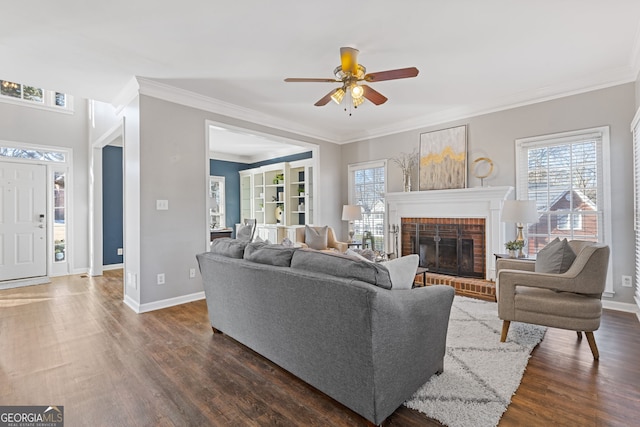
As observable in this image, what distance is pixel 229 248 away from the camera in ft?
9.11

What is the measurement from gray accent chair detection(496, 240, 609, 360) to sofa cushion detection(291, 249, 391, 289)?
1.54 m

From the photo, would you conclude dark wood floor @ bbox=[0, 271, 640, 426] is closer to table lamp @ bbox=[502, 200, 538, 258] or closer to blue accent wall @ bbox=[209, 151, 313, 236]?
table lamp @ bbox=[502, 200, 538, 258]

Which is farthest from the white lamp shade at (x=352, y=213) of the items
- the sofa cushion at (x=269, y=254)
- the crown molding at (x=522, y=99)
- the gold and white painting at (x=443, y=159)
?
the sofa cushion at (x=269, y=254)

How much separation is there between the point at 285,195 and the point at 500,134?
4.54 metres

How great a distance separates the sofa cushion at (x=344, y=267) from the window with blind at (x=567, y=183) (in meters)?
3.61

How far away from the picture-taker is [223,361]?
A: 245cm

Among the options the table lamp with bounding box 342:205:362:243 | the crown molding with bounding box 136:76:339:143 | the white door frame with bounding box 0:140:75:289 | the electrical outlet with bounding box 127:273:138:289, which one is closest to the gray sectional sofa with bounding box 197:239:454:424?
the electrical outlet with bounding box 127:273:138:289

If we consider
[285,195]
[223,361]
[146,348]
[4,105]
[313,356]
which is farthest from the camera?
[285,195]

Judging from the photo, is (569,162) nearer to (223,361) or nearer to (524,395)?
(524,395)

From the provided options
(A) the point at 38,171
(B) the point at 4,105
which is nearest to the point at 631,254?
(A) the point at 38,171

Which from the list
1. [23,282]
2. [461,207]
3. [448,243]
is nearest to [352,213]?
[448,243]

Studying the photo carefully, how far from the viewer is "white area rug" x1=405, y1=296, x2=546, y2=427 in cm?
177

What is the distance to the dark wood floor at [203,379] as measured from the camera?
1768 mm

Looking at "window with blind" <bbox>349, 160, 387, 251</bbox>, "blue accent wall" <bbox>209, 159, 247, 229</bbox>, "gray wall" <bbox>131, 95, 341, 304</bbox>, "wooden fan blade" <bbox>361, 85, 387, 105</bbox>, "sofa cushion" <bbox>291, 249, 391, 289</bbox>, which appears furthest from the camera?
"blue accent wall" <bbox>209, 159, 247, 229</bbox>
